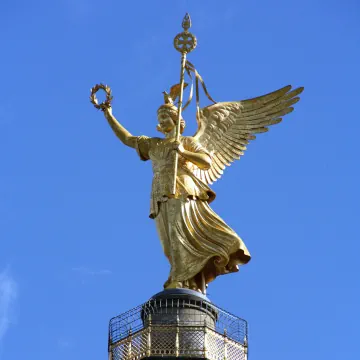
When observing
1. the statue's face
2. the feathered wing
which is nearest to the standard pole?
the statue's face

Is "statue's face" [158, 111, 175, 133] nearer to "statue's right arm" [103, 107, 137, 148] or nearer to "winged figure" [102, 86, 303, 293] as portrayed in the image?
"winged figure" [102, 86, 303, 293]

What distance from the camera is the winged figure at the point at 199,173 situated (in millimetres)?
30062

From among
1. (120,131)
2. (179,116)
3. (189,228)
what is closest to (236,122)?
(179,116)

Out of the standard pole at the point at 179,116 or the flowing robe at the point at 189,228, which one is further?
the standard pole at the point at 179,116

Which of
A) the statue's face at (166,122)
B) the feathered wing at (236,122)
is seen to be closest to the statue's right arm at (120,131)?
the statue's face at (166,122)

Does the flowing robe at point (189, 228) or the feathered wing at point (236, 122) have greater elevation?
the feathered wing at point (236, 122)

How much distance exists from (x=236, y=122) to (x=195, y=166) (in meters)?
2.12

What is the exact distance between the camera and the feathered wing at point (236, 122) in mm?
32594

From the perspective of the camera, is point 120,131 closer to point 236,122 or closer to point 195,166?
point 195,166

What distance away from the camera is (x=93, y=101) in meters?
32.9

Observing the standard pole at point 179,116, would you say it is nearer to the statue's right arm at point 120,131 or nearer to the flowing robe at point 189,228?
the flowing robe at point 189,228

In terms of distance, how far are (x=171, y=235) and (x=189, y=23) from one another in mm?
5546

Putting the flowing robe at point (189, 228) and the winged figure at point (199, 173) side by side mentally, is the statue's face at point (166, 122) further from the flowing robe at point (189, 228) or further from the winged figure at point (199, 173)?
the flowing robe at point (189, 228)

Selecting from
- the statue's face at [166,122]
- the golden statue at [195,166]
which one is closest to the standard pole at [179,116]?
the golden statue at [195,166]
